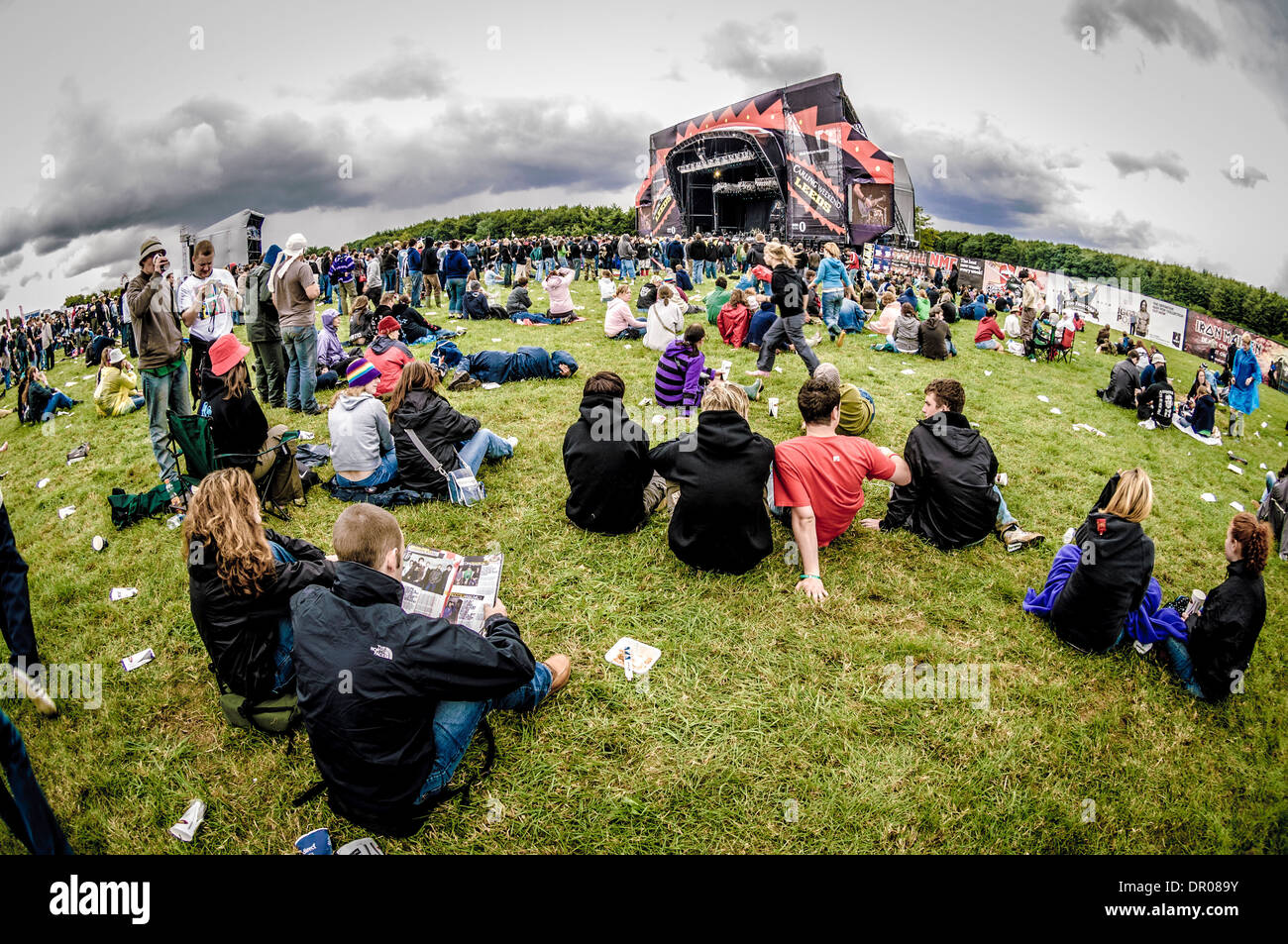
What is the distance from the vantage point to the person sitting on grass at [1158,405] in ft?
32.7

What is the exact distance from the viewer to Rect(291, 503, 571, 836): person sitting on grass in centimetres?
232

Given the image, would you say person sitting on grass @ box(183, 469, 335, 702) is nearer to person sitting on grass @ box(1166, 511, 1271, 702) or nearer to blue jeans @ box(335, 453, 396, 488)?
blue jeans @ box(335, 453, 396, 488)

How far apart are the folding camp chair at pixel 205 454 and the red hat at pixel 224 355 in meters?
0.65

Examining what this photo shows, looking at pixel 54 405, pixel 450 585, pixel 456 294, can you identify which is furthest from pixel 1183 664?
pixel 54 405

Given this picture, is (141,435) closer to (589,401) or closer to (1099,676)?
(589,401)

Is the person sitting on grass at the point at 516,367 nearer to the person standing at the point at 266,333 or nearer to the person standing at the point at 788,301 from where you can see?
the person standing at the point at 266,333

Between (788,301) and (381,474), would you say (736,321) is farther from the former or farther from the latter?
(381,474)

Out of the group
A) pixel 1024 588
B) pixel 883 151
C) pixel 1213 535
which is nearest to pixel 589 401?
pixel 1024 588

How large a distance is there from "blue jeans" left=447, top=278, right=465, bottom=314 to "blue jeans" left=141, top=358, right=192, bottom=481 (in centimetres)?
886

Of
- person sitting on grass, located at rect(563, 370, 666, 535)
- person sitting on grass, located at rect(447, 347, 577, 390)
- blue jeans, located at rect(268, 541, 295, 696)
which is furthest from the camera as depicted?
person sitting on grass, located at rect(447, 347, 577, 390)

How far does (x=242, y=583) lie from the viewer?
9.14 ft

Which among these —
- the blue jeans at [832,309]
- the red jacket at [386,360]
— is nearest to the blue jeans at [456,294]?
the red jacket at [386,360]

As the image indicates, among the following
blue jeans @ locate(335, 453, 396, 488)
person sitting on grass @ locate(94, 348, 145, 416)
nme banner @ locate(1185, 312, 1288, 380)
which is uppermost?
blue jeans @ locate(335, 453, 396, 488)

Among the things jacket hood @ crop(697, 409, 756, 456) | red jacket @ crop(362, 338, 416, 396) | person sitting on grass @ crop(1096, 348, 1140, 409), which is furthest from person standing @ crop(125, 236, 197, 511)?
person sitting on grass @ crop(1096, 348, 1140, 409)
